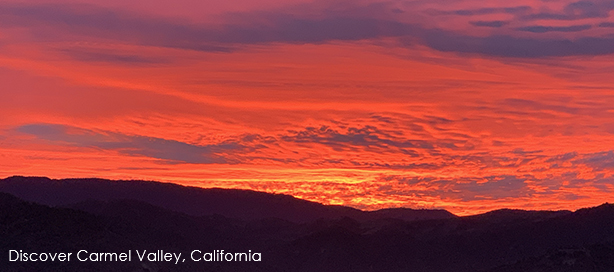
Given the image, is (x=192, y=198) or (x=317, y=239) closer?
(x=317, y=239)

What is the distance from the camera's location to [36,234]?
56.9 meters

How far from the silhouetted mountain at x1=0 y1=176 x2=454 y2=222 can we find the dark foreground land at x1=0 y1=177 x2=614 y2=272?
29.0m

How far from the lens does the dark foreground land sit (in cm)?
5788

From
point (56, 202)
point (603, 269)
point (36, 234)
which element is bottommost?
point (603, 269)

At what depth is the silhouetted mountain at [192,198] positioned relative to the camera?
133 metres

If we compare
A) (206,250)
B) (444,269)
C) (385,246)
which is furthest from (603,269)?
(206,250)

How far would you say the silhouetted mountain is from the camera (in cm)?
13300

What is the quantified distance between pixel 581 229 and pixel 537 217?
9.50 metres

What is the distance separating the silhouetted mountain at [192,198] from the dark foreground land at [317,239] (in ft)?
95.2

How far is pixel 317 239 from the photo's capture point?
85.1 m

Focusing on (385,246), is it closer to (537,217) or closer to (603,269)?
(537,217)

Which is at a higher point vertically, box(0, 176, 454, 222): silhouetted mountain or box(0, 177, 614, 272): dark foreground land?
box(0, 176, 454, 222): silhouetted mountain

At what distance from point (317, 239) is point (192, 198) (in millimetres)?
58565

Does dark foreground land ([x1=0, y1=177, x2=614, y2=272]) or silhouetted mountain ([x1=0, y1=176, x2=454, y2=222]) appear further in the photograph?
silhouetted mountain ([x1=0, y1=176, x2=454, y2=222])
